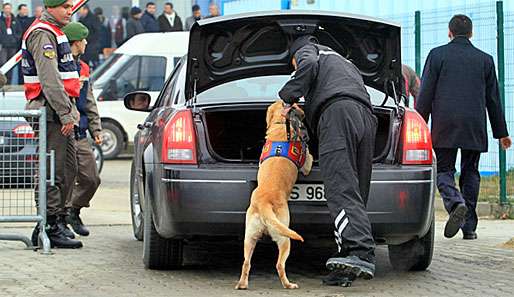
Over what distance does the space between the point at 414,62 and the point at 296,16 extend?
7.09 m

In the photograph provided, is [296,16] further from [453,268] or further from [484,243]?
[484,243]

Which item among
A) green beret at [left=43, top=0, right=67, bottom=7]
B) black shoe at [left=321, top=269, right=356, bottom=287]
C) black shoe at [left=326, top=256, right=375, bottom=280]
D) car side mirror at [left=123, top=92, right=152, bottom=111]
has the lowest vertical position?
black shoe at [left=321, top=269, right=356, bottom=287]

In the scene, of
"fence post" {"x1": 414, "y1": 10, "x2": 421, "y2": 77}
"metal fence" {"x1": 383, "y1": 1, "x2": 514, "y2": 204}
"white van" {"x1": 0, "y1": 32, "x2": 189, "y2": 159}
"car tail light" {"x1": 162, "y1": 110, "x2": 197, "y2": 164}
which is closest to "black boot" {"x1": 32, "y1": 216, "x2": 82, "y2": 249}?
"car tail light" {"x1": 162, "y1": 110, "x2": 197, "y2": 164}

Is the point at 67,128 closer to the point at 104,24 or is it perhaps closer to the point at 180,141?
the point at 180,141

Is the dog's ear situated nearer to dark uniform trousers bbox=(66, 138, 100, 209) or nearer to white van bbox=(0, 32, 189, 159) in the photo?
dark uniform trousers bbox=(66, 138, 100, 209)

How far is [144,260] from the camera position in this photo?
27.9 ft

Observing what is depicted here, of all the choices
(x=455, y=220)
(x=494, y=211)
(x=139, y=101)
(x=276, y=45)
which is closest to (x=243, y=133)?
(x=276, y=45)

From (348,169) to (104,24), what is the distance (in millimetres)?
20939

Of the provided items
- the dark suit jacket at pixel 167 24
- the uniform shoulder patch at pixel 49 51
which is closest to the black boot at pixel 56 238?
the uniform shoulder patch at pixel 49 51

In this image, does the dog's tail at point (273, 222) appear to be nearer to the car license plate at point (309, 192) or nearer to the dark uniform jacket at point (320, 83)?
the car license plate at point (309, 192)

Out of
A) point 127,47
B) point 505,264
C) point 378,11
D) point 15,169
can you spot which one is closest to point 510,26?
point 378,11

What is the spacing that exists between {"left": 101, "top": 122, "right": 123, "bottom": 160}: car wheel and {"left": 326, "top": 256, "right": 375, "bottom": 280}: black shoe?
14034 millimetres

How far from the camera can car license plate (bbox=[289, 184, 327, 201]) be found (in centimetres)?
773

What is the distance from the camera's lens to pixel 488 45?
14.4 m
